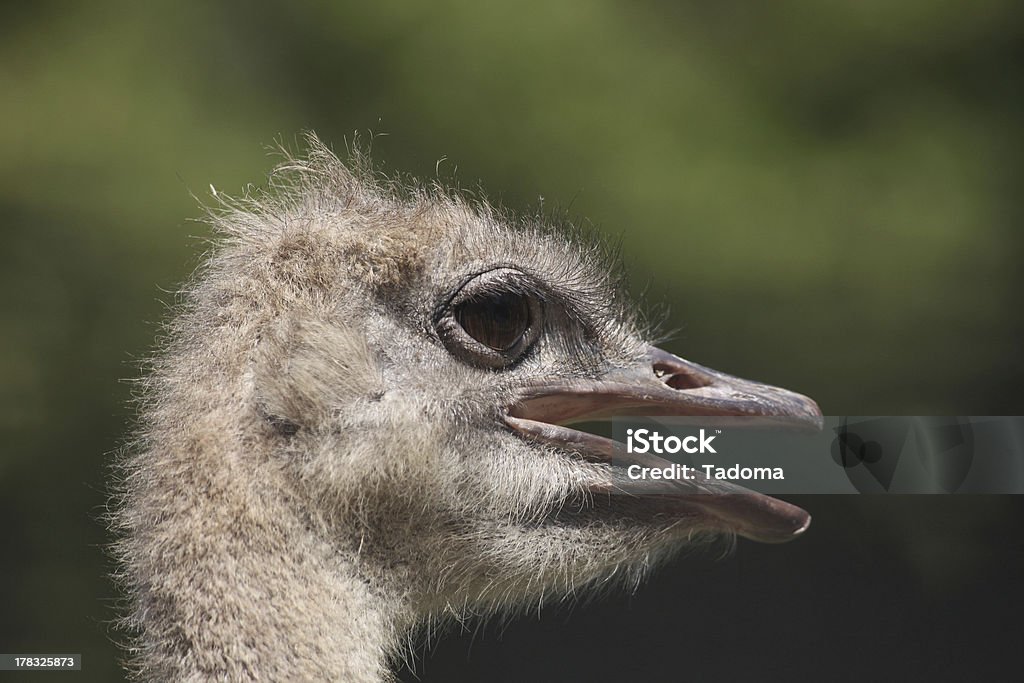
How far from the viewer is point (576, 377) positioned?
233 centimetres

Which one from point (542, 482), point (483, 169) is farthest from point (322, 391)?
point (483, 169)

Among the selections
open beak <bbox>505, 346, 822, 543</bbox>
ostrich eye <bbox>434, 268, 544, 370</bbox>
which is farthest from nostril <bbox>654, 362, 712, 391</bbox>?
ostrich eye <bbox>434, 268, 544, 370</bbox>

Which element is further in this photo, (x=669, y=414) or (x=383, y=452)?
(x=669, y=414)

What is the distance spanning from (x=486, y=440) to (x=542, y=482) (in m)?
0.12

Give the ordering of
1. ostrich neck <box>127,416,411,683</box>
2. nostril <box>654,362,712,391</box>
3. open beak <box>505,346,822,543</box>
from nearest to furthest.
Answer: ostrich neck <box>127,416,411,683</box> < open beak <box>505,346,822,543</box> < nostril <box>654,362,712,391</box>

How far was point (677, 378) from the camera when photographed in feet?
7.86

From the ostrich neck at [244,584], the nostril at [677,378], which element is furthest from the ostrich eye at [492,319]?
the ostrich neck at [244,584]

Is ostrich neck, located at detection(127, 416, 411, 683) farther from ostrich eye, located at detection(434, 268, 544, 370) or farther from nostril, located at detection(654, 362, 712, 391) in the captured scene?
nostril, located at detection(654, 362, 712, 391)

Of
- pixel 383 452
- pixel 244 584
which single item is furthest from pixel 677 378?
pixel 244 584

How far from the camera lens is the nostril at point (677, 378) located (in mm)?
2365

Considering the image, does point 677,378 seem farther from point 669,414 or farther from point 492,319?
point 492,319

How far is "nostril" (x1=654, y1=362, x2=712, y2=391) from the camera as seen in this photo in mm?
2365

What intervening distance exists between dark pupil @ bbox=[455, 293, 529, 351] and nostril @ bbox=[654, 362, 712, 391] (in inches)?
10.9

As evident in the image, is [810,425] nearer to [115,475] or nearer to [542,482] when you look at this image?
[542,482]
